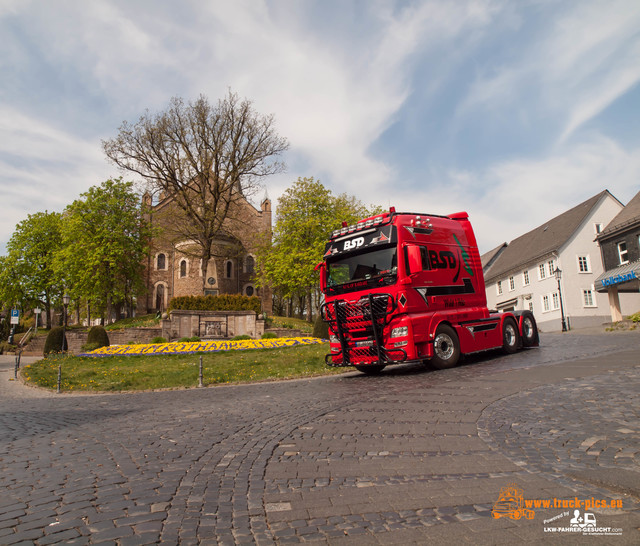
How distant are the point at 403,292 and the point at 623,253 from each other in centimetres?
2997

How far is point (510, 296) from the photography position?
48.1m

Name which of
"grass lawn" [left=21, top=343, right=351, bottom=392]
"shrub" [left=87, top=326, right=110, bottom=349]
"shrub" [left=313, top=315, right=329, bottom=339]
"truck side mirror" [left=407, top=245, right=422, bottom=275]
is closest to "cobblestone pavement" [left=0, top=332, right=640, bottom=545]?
"truck side mirror" [left=407, top=245, right=422, bottom=275]

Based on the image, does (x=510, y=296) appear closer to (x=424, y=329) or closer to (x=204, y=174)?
(x=204, y=174)

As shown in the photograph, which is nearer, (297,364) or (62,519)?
(62,519)

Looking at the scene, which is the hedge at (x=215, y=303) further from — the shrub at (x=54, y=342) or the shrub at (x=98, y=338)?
the shrub at (x=54, y=342)

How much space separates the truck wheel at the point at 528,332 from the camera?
55.3 feet

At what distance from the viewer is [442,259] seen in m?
13.1

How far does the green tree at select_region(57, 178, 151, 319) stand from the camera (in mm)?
40812

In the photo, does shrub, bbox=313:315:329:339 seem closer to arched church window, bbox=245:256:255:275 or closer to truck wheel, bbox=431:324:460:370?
truck wheel, bbox=431:324:460:370

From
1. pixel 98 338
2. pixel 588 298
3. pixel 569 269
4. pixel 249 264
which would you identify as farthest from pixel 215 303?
pixel 588 298

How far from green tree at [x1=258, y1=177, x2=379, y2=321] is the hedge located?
628 centimetres

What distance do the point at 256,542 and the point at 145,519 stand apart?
97cm

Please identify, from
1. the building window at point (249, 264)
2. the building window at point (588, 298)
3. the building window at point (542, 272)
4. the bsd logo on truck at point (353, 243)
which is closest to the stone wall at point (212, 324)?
the bsd logo on truck at point (353, 243)

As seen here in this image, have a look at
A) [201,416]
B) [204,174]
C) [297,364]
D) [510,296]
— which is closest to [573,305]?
[510,296]
